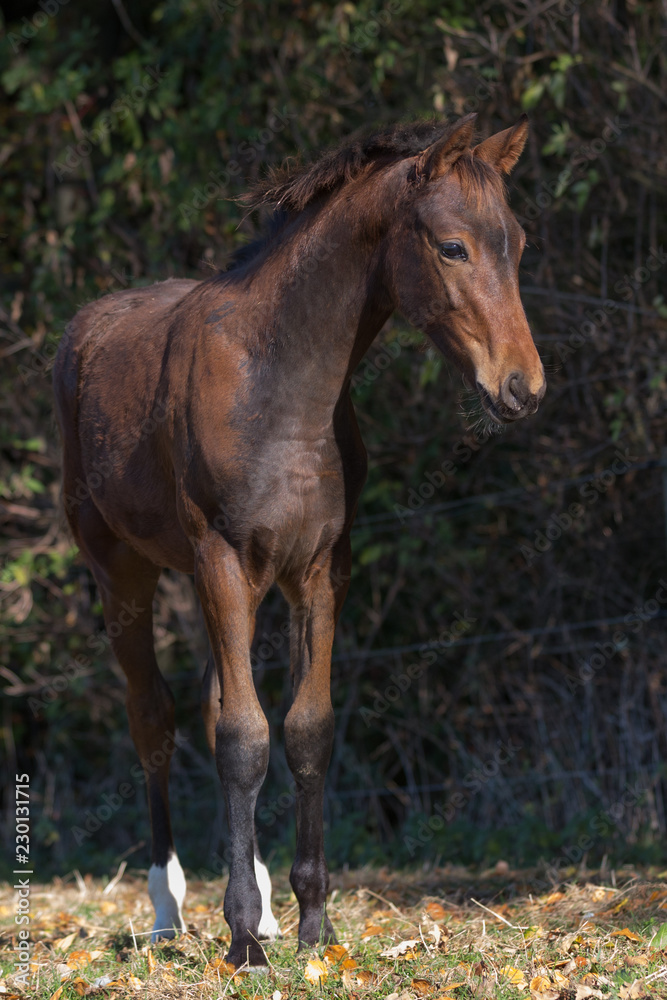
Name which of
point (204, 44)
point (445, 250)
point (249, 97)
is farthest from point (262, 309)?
point (204, 44)

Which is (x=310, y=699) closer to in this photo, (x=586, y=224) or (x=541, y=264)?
(x=541, y=264)

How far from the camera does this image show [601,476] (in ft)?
21.4

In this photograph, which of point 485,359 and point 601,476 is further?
point 601,476

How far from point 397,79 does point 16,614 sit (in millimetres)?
4737

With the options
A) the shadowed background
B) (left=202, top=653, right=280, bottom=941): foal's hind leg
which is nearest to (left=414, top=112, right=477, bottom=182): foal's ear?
(left=202, top=653, right=280, bottom=941): foal's hind leg

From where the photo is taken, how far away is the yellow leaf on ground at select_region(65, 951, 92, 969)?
3.62 meters

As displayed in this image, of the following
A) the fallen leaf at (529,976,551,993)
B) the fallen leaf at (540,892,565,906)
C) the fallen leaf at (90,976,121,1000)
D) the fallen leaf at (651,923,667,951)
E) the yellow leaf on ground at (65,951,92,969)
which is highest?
the fallen leaf at (529,976,551,993)

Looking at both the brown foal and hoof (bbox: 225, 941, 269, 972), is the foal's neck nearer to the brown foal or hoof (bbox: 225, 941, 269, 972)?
the brown foal

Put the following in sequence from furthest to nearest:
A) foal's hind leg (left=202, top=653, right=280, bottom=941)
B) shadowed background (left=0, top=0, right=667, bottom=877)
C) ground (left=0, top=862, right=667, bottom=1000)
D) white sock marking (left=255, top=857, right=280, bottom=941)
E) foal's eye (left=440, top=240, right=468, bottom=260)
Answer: shadowed background (left=0, top=0, right=667, bottom=877) → foal's hind leg (left=202, top=653, right=280, bottom=941) → white sock marking (left=255, top=857, right=280, bottom=941) → foal's eye (left=440, top=240, right=468, bottom=260) → ground (left=0, top=862, right=667, bottom=1000)

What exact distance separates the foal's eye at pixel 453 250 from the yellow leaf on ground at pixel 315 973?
219 centimetres

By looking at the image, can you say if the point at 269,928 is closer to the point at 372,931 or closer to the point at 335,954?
the point at 372,931

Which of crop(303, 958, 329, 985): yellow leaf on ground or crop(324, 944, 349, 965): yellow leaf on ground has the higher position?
crop(303, 958, 329, 985): yellow leaf on ground

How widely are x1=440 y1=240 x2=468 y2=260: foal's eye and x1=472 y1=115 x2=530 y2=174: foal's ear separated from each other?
39 cm

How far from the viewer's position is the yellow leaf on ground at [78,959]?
142 inches
